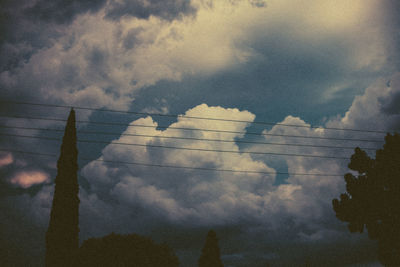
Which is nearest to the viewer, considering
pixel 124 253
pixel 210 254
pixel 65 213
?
pixel 65 213

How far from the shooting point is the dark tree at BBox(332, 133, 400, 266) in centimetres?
3697

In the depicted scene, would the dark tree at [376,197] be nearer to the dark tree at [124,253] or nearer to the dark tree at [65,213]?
the dark tree at [124,253]

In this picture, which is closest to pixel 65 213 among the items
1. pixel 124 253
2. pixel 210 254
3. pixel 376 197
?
pixel 124 253

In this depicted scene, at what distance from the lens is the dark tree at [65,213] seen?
36938mm

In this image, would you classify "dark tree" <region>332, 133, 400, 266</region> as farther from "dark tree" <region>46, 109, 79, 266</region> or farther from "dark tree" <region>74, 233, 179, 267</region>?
"dark tree" <region>46, 109, 79, 266</region>

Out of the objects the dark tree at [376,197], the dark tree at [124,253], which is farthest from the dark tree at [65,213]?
the dark tree at [376,197]

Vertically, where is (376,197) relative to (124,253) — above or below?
above

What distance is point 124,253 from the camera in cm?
3928

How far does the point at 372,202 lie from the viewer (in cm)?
3828

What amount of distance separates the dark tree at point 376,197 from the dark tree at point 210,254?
52.0 ft

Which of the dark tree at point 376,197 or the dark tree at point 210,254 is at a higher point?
the dark tree at point 376,197

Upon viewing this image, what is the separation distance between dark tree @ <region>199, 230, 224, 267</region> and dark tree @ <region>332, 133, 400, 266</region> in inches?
624

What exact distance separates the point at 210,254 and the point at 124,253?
11.4 meters

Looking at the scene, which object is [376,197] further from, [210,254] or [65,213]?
[65,213]
